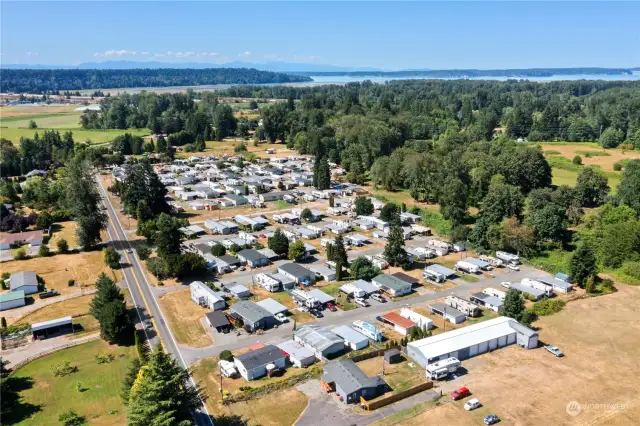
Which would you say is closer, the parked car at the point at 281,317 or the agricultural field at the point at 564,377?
A: the agricultural field at the point at 564,377

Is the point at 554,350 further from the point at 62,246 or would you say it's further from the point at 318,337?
the point at 62,246

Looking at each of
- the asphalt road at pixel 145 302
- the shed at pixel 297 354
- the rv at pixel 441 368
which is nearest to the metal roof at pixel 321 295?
the shed at pixel 297 354

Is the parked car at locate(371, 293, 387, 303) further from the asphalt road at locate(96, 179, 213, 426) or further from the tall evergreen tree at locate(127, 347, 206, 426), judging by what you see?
the tall evergreen tree at locate(127, 347, 206, 426)

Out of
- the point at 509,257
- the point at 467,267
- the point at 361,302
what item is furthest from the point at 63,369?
the point at 509,257

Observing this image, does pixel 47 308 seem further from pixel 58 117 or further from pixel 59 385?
pixel 58 117

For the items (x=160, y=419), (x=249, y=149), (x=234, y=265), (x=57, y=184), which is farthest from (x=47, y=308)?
(x=249, y=149)

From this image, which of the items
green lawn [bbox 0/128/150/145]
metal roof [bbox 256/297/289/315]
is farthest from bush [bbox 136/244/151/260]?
green lawn [bbox 0/128/150/145]

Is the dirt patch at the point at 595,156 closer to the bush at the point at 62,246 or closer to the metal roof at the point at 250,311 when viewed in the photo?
the metal roof at the point at 250,311
